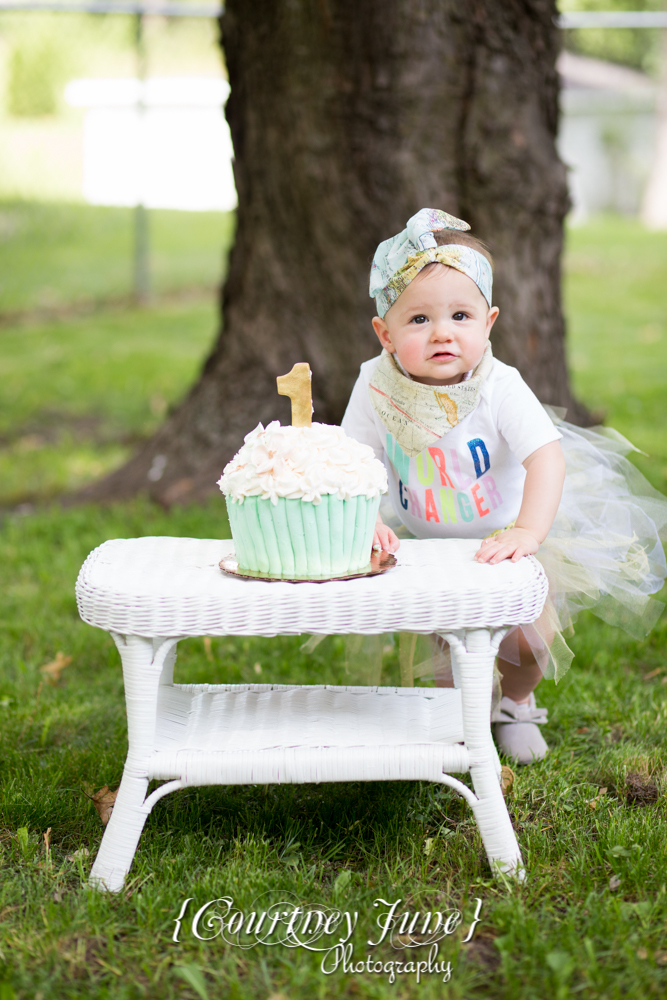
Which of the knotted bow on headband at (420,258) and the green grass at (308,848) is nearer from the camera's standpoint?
the green grass at (308,848)

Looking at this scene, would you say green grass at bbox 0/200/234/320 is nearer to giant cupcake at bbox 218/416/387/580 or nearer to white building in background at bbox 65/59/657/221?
white building in background at bbox 65/59/657/221

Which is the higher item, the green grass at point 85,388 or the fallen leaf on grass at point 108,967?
the fallen leaf on grass at point 108,967

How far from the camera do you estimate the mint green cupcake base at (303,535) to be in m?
1.96

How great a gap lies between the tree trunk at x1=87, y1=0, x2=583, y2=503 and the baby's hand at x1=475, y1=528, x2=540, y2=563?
2.08m

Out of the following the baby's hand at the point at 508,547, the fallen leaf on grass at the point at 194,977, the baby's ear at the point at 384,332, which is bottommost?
the fallen leaf on grass at the point at 194,977

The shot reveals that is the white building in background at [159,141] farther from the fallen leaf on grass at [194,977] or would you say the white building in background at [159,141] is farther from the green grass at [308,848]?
the fallen leaf on grass at [194,977]

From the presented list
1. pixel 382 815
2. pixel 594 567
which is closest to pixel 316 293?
pixel 594 567

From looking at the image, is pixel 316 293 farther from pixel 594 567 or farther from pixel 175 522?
pixel 594 567

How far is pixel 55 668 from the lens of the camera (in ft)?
10.4

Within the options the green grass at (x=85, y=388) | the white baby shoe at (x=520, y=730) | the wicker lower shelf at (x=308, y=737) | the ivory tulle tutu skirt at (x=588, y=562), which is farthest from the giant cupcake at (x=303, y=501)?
the green grass at (x=85, y=388)

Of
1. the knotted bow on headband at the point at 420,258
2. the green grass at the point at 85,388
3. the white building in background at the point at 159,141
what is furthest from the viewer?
the white building in background at the point at 159,141

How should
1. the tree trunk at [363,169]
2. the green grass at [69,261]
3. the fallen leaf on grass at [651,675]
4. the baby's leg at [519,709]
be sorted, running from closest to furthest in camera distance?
the baby's leg at [519,709], the fallen leaf on grass at [651,675], the tree trunk at [363,169], the green grass at [69,261]

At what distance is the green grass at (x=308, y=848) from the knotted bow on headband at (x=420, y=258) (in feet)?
4.04

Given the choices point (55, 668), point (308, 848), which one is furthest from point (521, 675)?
point (55, 668)
